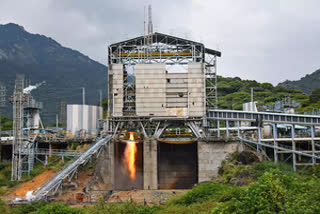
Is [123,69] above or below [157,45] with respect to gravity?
below

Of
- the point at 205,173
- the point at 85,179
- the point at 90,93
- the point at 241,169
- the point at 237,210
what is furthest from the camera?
the point at 90,93

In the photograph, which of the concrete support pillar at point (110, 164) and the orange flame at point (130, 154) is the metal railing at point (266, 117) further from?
the concrete support pillar at point (110, 164)

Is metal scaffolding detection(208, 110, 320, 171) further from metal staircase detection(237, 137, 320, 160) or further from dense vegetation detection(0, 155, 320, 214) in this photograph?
dense vegetation detection(0, 155, 320, 214)

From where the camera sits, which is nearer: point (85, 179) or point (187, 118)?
point (85, 179)

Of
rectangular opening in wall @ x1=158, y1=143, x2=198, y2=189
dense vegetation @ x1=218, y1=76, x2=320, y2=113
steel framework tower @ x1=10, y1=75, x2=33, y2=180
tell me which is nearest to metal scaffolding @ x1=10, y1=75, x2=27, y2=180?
steel framework tower @ x1=10, y1=75, x2=33, y2=180

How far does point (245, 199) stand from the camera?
2389cm

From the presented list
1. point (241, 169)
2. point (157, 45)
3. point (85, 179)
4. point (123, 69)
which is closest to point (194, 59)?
point (157, 45)

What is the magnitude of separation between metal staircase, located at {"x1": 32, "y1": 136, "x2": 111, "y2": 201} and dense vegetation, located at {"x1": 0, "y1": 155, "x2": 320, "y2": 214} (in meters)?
4.37

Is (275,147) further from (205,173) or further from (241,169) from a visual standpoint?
(205,173)

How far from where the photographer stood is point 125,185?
59.0 m

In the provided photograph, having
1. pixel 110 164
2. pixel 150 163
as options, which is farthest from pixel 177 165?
pixel 110 164

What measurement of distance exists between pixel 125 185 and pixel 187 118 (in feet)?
49.8

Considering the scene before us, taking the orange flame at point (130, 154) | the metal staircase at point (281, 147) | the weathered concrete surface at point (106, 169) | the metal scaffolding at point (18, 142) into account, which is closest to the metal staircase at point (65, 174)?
the weathered concrete surface at point (106, 169)

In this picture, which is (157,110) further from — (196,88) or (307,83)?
(307,83)
